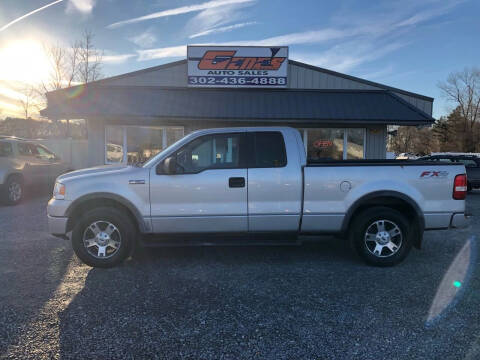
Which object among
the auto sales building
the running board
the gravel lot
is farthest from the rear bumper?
the auto sales building

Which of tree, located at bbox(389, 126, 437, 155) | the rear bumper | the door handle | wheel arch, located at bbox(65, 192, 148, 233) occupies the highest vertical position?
tree, located at bbox(389, 126, 437, 155)

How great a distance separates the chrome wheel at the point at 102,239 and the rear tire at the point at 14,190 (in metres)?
6.07

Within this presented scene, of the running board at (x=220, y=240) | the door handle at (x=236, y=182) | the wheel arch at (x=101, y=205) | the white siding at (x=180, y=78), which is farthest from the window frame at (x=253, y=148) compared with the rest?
the white siding at (x=180, y=78)

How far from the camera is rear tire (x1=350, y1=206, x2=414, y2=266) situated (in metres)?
4.44

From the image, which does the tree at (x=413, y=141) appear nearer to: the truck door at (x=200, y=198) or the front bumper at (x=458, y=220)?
the front bumper at (x=458, y=220)

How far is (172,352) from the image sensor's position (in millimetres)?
2609

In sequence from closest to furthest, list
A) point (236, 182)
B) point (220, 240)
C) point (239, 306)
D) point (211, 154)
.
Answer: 1. point (239, 306)
2. point (236, 182)
3. point (220, 240)
4. point (211, 154)

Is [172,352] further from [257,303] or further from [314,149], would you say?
[314,149]

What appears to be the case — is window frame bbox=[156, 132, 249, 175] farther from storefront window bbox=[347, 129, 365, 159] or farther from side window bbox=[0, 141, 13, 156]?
storefront window bbox=[347, 129, 365, 159]

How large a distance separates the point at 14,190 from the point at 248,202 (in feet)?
25.9

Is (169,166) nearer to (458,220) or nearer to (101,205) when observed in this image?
(101,205)

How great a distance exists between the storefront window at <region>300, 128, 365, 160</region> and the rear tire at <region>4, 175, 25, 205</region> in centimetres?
982

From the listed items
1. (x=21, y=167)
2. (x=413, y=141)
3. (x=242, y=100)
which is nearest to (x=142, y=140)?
(x=242, y=100)

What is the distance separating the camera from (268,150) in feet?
14.9
